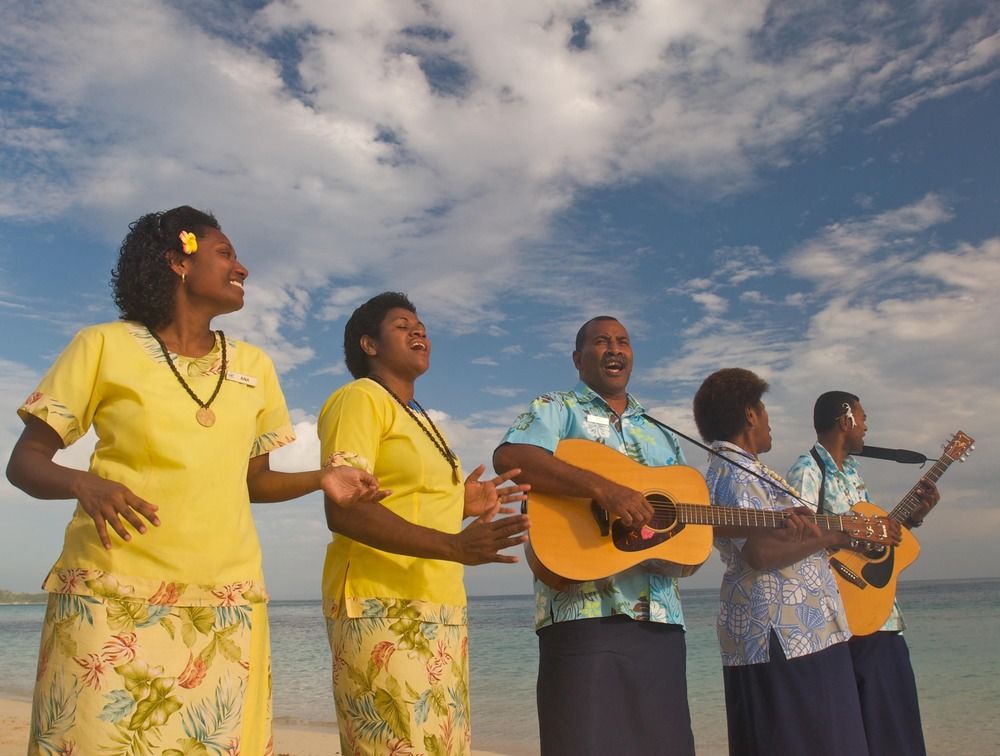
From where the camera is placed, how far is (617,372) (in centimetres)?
430

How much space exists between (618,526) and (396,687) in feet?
4.74

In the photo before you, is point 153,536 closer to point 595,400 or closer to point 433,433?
point 433,433

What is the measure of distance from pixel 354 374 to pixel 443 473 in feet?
2.50

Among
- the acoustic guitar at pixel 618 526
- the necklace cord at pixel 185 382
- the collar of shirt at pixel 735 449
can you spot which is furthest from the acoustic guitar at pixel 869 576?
the necklace cord at pixel 185 382

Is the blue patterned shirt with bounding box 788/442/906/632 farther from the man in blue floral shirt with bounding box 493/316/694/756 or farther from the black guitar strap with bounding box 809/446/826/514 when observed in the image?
the man in blue floral shirt with bounding box 493/316/694/756

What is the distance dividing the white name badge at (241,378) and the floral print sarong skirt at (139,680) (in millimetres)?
646

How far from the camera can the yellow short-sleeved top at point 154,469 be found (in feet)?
7.46

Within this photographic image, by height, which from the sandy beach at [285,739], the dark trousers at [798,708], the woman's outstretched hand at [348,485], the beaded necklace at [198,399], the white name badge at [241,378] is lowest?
the sandy beach at [285,739]

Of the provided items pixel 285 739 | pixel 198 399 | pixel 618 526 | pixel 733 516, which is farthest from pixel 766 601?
pixel 285 739

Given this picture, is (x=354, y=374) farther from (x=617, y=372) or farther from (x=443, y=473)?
(x=617, y=372)

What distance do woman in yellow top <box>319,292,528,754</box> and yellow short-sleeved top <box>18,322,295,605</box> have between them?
1.38ft

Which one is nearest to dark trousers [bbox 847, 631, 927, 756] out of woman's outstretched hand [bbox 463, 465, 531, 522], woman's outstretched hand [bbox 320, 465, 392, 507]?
woman's outstretched hand [bbox 463, 465, 531, 522]

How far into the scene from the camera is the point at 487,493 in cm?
321

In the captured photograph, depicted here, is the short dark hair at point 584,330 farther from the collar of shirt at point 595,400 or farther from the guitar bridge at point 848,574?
the guitar bridge at point 848,574
